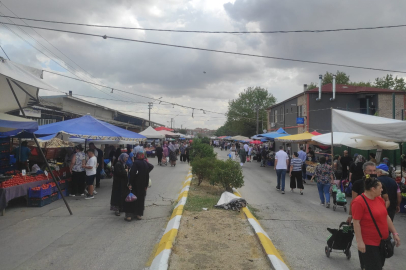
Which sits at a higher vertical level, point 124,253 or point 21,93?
point 21,93

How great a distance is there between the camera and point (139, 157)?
24.6 ft

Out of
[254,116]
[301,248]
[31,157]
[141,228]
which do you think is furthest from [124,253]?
[254,116]

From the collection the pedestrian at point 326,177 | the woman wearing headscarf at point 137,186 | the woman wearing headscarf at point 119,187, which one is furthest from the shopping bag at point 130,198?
the pedestrian at point 326,177

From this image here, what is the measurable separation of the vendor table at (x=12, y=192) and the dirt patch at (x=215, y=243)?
454 cm

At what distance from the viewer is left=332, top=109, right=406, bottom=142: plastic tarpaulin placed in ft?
26.0

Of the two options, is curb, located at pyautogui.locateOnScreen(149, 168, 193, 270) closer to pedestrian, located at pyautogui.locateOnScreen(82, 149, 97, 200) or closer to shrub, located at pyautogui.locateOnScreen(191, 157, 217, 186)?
pedestrian, located at pyautogui.locateOnScreen(82, 149, 97, 200)

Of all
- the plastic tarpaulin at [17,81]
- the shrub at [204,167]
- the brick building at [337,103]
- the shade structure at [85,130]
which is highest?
the brick building at [337,103]

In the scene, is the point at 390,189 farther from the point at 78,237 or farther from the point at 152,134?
the point at 152,134

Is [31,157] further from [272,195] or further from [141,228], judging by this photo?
[272,195]

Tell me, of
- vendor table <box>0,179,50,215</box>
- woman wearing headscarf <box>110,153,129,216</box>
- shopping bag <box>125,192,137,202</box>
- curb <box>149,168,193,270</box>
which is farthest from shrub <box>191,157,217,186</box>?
vendor table <box>0,179,50,215</box>

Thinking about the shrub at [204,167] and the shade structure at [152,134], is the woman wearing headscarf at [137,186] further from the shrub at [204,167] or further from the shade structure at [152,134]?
the shade structure at [152,134]

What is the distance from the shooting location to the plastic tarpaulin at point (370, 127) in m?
7.94

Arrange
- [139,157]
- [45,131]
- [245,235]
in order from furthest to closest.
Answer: [45,131] < [139,157] < [245,235]

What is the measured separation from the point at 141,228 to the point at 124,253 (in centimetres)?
157
